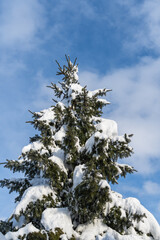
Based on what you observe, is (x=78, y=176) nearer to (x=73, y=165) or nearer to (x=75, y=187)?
(x=75, y=187)

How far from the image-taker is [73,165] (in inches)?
438

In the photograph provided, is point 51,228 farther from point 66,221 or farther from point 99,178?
point 99,178

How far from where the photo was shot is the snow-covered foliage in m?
8.09

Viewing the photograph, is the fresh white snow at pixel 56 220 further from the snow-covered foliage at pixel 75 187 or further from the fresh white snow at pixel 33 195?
the fresh white snow at pixel 33 195

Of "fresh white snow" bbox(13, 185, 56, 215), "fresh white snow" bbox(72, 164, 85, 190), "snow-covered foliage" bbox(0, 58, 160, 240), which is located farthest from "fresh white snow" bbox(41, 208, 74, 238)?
"fresh white snow" bbox(72, 164, 85, 190)

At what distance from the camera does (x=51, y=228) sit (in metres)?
7.81

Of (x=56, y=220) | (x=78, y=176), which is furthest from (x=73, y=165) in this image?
(x=56, y=220)

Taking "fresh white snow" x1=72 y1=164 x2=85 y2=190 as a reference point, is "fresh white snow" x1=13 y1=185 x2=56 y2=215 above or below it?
below

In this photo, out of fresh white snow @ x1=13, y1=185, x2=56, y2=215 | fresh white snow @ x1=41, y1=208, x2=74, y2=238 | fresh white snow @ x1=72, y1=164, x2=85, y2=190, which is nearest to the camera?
fresh white snow @ x1=41, y1=208, x2=74, y2=238

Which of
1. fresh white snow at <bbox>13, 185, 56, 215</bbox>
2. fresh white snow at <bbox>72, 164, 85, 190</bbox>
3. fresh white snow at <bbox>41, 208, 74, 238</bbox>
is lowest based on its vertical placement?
fresh white snow at <bbox>41, 208, 74, 238</bbox>

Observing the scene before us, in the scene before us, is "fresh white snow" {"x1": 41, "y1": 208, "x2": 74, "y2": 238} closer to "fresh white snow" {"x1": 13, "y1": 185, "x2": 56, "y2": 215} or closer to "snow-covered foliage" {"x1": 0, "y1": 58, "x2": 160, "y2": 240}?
"snow-covered foliage" {"x1": 0, "y1": 58, "x2": 160, "y2": 240}

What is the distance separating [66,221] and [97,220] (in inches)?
56.1

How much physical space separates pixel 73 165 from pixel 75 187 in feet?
8.08

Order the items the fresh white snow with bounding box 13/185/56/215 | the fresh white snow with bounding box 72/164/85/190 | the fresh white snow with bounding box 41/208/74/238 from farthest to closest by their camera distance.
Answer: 1. the fresh white snow with bounding box 72/164/85/190
2. the fresh white snow with bounding box 13/185/56/215
3. the fresh white snow with bounding box 41/208/74/238
